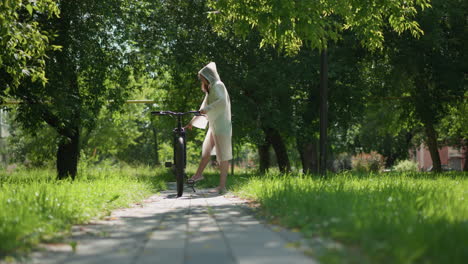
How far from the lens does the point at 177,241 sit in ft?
14.9

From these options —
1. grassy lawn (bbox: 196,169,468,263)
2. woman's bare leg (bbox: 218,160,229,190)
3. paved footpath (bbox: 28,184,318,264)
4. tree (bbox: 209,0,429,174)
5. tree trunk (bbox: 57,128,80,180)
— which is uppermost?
tree (bbox: 209,0,429,174)

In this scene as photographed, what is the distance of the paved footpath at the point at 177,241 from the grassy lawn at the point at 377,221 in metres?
0.31

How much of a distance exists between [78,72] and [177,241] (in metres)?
13.8

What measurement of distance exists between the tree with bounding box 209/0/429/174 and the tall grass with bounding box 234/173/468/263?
288 cm

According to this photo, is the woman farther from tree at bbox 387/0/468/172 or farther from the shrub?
the shrub

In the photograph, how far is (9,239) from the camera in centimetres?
423

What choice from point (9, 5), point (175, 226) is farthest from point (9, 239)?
point (9, 5)

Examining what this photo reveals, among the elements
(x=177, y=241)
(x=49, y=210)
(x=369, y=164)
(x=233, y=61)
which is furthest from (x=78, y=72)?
(x=369, y=164)

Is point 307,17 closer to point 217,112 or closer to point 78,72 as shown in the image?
point 217,112

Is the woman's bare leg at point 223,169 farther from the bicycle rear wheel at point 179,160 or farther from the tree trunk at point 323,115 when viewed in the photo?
the tree trunk at point 323,115

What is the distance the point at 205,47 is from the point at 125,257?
1545 centimetres

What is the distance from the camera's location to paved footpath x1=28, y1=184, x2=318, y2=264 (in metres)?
3.86

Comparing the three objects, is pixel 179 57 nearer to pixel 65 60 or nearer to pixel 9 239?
pixel 65 60

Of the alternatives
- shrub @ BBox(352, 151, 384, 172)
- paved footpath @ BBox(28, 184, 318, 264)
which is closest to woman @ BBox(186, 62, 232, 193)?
paved footpath @ BBox(28, 184, 318, 264)
